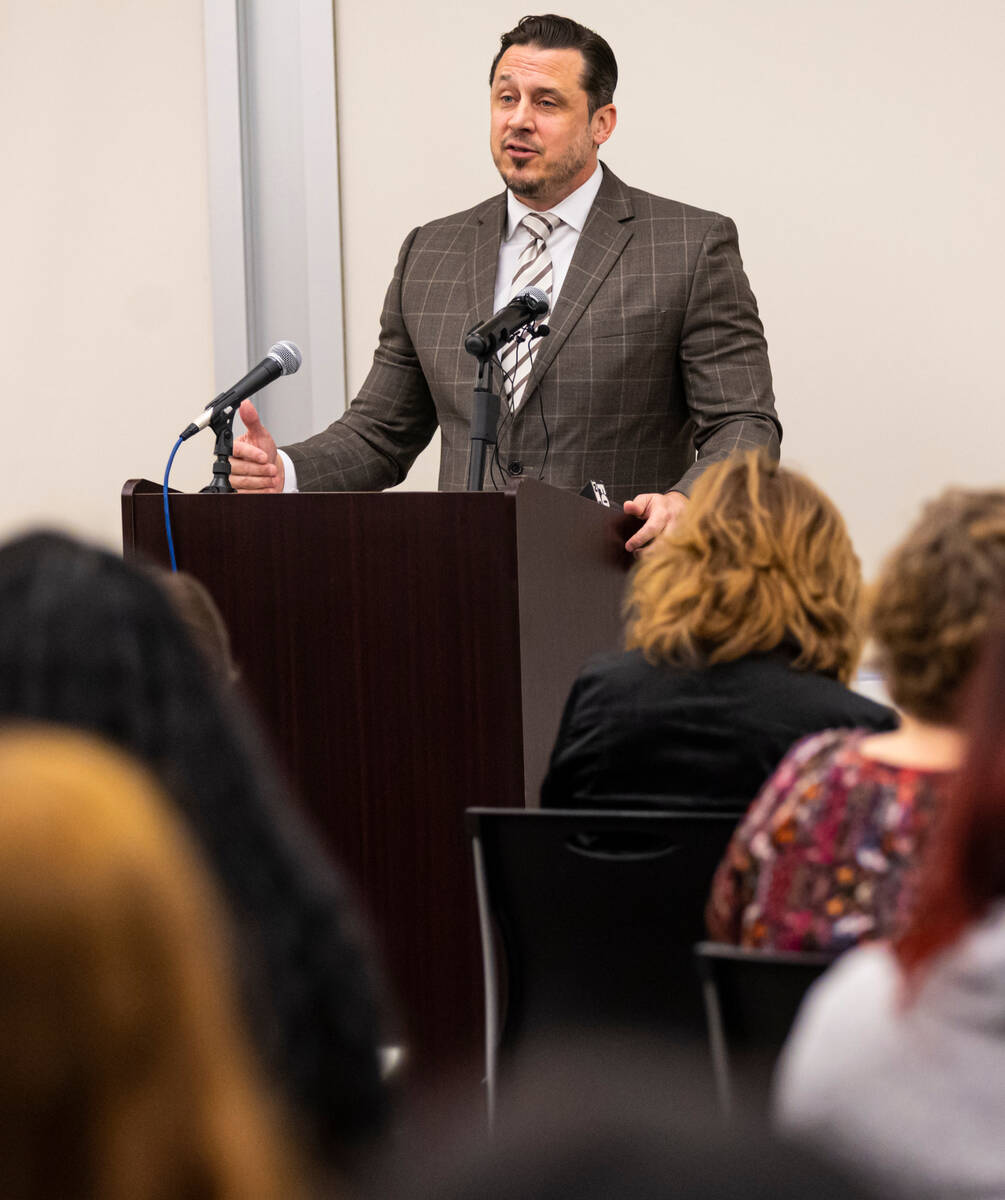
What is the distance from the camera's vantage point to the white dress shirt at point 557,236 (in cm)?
335

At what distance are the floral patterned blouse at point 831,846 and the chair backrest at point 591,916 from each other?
0.23m

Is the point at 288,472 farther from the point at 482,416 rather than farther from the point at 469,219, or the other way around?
the point at 469,219

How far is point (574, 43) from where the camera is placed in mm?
3354

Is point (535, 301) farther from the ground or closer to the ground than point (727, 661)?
farther from the ground

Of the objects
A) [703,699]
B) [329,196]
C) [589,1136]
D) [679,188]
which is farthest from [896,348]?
[589,1136]

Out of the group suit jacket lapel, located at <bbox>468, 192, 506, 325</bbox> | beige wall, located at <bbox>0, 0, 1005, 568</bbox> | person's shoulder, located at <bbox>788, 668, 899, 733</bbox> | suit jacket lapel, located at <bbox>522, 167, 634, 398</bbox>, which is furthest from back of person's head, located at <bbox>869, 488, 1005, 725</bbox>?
beige wall, located at <bbox>0, 0, 1005, 568</bbox>

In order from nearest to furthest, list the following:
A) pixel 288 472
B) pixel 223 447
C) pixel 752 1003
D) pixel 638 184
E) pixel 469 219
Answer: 1. pixel 752 1003
2. pixel 223 447
3. pixel 288 472
4. pixel 469 219
5. pixel 638 184

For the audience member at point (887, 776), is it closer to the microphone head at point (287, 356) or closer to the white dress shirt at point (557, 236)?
the microphone head at point (287, 356)

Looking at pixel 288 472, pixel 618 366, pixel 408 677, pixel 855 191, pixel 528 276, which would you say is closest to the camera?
pixel 408 677

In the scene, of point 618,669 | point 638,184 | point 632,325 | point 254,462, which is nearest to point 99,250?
point 638,184

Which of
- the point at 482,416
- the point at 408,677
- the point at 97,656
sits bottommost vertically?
the point at 408,677

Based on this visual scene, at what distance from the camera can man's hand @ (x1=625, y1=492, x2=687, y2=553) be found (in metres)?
2.61

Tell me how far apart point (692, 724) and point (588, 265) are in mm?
1702

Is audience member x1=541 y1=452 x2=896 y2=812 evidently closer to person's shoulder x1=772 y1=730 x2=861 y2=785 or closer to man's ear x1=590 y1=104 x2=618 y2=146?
person's shoulder x1=772 y1=730 x2=861 y2=785
